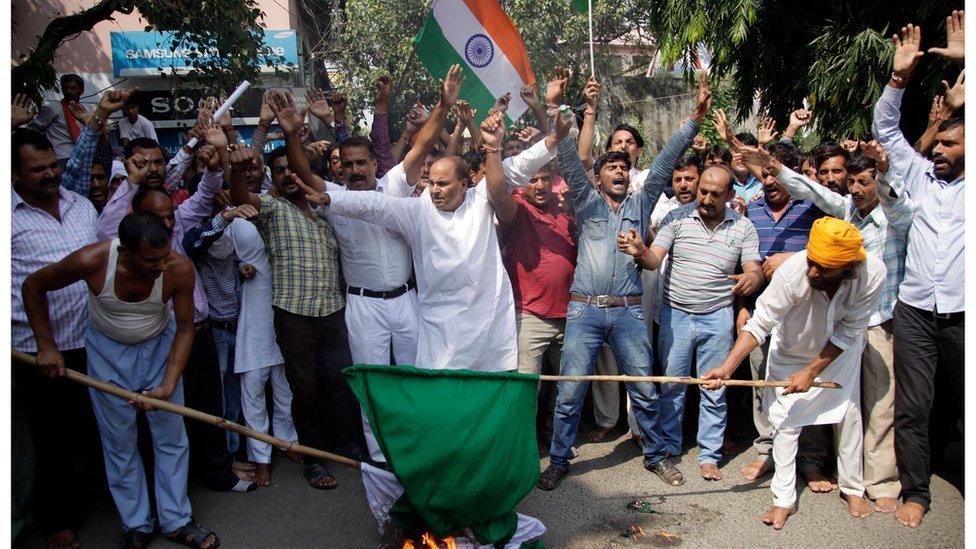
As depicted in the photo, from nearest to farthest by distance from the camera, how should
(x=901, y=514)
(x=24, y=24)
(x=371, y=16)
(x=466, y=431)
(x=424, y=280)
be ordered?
(x=466, y=431) → (x=901, y=514) → (x=424, y=280) → (x=24, y=24) → (x=371, y=16)

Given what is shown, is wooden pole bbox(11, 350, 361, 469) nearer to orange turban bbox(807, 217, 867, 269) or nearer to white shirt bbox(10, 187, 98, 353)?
white shirt bbox(10, 187, 98, 353)

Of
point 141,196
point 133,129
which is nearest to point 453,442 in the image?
point 141,196


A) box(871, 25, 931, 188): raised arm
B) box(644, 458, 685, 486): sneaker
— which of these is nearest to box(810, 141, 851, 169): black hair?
box(871, 25, 931, 188): raised arm

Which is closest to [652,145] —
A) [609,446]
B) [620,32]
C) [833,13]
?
[620,32]

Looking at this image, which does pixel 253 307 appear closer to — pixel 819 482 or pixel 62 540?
pixel 62 540

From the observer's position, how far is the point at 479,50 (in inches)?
244

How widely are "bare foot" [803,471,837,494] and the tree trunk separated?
5818mm

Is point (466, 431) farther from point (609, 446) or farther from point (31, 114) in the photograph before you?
A: point (31, 114)

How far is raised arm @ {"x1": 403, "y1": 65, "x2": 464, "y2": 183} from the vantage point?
4.91m

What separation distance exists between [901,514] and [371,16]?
10.4m

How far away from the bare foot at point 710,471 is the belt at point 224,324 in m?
3.02

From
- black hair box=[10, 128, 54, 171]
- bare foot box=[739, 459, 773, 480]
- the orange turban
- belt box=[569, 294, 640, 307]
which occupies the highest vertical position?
black hair box=[10, 128, 54, 171]

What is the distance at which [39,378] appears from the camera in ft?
13.4

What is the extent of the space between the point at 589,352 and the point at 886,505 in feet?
6.04
